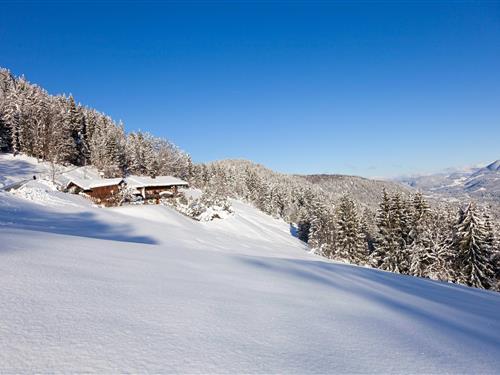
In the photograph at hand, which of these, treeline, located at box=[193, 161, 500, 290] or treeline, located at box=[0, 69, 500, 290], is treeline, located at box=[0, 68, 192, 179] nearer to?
treeline, located at box=[0, 69, 500, 290]

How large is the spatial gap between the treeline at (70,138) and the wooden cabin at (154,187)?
9.80m

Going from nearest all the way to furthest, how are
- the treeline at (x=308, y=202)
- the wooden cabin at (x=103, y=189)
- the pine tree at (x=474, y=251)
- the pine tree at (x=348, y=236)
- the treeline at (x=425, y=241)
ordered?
the pine tree at (x=474, y=251)
the treeline at (x=425, y=241)
the treeline at (x=308, y=202)
the pine tree at (x=348, y=236)
the wooden cabin at (x=103, y=189)

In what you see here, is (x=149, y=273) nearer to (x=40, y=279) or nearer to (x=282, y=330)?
(x=40, y=279)

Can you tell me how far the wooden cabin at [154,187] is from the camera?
57000 mm

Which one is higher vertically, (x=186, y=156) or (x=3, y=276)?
(x=186, y=156)

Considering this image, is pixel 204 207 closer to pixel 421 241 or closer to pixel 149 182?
pixel 149 182

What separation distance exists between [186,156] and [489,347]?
92.0 m

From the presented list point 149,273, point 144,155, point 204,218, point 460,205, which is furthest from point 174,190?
point 149,273

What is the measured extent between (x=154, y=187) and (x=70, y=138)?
73.7ft

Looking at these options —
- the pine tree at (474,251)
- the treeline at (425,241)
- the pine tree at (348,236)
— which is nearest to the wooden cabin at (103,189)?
the treeline at (425,241)

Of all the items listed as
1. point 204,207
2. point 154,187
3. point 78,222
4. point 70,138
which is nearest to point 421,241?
point 204,207

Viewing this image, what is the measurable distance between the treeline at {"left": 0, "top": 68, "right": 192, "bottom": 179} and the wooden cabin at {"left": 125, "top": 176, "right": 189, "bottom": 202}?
386 inches

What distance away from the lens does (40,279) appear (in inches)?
136

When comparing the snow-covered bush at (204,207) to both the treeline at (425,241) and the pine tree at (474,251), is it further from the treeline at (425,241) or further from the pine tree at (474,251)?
the pine tree at (474,251)
